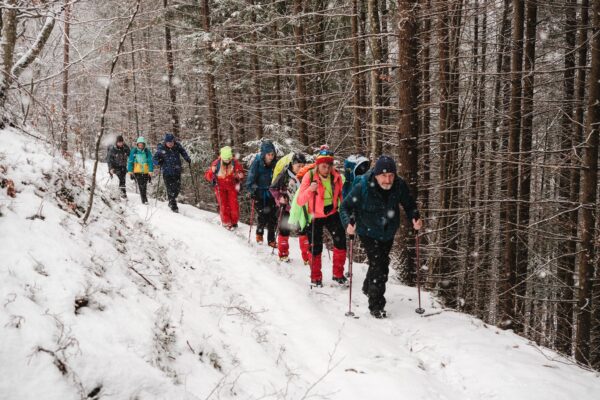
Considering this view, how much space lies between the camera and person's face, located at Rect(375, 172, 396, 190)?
594 centimetres

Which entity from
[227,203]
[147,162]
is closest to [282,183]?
[227,203]

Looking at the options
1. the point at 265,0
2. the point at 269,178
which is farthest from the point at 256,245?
the point at 265,0

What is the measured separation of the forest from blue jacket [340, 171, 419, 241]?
1559mm

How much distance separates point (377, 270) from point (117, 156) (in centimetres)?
1055

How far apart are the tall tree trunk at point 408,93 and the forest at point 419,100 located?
26 mm

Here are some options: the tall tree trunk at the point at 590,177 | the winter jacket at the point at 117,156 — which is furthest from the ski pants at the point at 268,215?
the tall tree trunk at the point at 590,177

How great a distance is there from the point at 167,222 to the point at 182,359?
7.18 metres

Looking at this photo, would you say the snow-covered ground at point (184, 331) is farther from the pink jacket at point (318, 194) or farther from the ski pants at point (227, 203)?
the ski pants at point (227, 203)

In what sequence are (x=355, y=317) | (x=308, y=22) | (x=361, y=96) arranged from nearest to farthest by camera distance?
(x=355, y=317)
(x=361, y=96)
(x=308, y=22)

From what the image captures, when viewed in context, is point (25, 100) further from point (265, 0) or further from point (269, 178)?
point (265, 0)

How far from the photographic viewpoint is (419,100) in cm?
1087

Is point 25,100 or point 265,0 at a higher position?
point 265,0

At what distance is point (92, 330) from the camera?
3018 millimetres

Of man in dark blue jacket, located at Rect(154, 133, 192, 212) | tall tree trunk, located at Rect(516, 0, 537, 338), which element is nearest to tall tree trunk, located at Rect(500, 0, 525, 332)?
tall tree trunk, located at Rect(516, 0, 537, 338)
